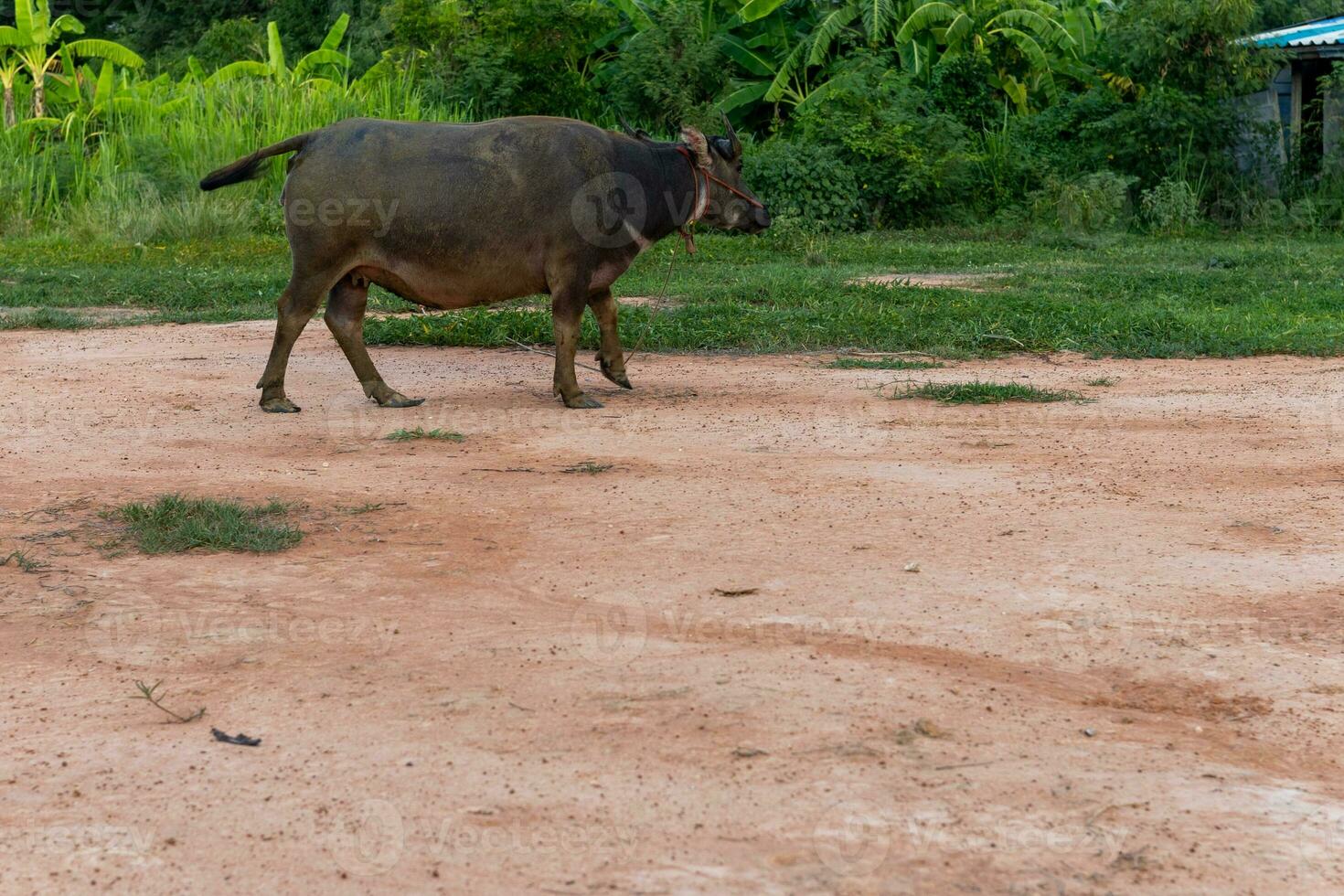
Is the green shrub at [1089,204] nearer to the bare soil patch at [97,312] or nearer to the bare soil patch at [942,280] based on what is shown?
the bare soil patch at [942,280]

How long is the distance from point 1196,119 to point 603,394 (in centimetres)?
1100

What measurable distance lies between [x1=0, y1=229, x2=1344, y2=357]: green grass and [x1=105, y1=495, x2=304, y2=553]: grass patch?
4188 millimetres

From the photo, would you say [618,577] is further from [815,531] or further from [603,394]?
[603,394]

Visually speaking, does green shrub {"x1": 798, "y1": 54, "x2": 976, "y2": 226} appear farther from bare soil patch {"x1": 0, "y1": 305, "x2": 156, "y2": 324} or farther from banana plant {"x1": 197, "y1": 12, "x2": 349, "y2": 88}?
bare soil patch {"x1": 0, "y1": 305, "x2": 156, "y2": 324}

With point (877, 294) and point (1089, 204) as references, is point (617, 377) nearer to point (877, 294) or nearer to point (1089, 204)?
point (877, 294)

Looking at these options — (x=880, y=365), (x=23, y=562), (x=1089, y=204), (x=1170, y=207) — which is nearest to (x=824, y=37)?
(x=1089, y=204)

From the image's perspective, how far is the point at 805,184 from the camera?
16656mm

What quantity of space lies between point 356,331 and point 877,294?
177 inches

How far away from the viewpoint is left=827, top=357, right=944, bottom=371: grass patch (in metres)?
9.04

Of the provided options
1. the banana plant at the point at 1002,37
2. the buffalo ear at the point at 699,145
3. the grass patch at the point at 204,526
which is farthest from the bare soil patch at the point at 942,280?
the banana plant at the point at 1002,37

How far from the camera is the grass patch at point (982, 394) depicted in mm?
8086

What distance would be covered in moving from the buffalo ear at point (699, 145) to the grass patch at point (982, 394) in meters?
1.58

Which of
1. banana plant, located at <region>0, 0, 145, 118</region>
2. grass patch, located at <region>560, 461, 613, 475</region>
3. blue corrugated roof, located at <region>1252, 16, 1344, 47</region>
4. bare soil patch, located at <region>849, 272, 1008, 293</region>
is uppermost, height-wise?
banana plant, located at <region>0, 0, 145, 118</region>

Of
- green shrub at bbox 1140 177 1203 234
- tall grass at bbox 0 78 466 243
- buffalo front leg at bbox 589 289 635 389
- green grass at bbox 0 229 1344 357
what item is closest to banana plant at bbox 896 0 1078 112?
green shrub at bbox 1140 177 1203 234
